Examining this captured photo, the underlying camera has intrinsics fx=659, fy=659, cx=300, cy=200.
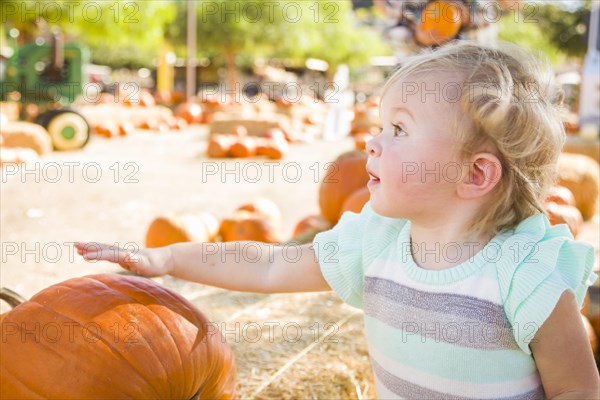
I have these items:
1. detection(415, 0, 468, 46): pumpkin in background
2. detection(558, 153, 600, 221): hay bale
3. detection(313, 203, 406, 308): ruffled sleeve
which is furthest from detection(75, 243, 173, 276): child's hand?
detection(415, 0, 468, 46): pumpkin in background

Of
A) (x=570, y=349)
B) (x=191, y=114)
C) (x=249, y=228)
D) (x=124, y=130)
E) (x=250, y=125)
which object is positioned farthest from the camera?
(x=191, y=114)

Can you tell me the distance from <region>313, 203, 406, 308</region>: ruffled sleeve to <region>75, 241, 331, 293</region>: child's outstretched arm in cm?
4

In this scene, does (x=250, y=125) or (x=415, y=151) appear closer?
(x=415, y=151)

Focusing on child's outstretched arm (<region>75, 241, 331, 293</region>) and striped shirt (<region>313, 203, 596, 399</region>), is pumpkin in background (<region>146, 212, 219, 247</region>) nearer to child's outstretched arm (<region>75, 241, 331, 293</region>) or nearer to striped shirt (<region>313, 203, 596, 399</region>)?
child's outstretched arm (<region>75, 241, 331, 293</region>)

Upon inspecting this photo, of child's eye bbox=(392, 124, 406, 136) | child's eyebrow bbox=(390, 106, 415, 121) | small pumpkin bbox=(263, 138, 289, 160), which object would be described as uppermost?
child's eyebrow bbox=(390, 106, 415, 121)

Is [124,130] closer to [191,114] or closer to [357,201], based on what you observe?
[191,114]

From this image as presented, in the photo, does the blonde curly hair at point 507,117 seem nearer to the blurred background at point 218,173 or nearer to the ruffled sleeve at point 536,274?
the ruffled sleeve at point 536,274

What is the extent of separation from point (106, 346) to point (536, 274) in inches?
37.2

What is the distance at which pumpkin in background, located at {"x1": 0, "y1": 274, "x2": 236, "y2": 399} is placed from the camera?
145 centimetres

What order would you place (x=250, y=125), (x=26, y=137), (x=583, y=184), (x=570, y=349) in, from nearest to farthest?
(x=570, y=349), (x=583, y=184), (x=26, y=137), (x=250, y=125)

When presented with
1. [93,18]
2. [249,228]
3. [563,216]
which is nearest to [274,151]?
[249,228]

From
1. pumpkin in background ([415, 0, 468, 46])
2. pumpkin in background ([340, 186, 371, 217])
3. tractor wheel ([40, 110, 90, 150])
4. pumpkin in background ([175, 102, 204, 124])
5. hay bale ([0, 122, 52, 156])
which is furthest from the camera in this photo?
pumpkin in background ([175, 102, 204, 124])

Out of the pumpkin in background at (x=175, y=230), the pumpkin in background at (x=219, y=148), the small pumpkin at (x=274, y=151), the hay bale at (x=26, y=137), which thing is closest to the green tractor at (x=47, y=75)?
the hay bale at (x=26, y=137)

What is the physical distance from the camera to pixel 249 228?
452cm
